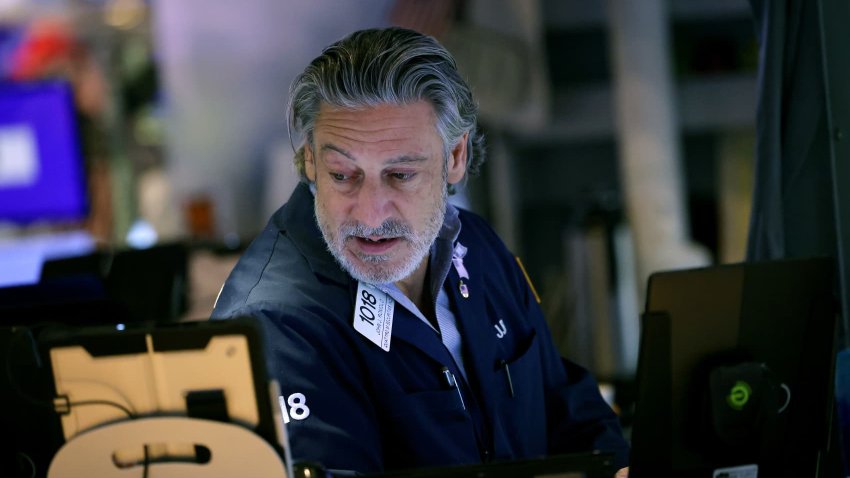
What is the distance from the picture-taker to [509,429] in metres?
1.98

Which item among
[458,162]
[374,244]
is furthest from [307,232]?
[458,162]

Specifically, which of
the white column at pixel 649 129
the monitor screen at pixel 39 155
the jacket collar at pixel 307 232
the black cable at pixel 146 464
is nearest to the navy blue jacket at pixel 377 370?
the jacket collar at pixel 307 232

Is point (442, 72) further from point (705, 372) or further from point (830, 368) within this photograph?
point (830, 368)

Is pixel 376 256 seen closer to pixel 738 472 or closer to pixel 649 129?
pixel 738 472

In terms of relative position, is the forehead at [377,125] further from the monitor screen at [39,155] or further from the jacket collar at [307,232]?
the monitor screen at [39,155]

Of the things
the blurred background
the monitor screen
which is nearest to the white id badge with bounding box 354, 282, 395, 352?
the blurred background

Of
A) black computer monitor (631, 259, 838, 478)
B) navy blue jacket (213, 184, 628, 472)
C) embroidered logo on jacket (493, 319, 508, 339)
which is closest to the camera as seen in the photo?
black computer monitor (631, 259, 838, 478)

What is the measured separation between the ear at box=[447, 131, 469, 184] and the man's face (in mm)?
120

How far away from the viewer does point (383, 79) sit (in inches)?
73.4

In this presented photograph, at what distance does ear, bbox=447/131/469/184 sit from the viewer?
205cm

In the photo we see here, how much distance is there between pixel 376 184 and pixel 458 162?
0.86ft

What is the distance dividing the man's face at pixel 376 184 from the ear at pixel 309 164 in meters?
0.03

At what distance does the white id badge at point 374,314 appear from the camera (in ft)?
5.93

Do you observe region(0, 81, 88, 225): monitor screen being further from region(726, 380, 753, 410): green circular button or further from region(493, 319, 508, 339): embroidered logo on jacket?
region(726, 380, 753, 410): green circular button
